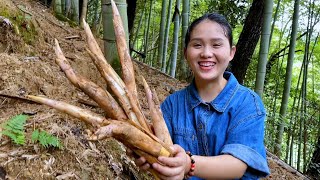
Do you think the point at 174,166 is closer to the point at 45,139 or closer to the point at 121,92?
the point at 121,92

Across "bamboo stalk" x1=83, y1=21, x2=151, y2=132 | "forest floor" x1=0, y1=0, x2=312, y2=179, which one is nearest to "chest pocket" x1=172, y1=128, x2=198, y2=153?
"bamboo stalk" x1=83, y1=21, x2=151, y2=132

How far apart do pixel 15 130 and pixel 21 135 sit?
42mm

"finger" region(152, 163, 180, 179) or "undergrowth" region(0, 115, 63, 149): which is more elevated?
"finger" region(152, 163, 180, 179)

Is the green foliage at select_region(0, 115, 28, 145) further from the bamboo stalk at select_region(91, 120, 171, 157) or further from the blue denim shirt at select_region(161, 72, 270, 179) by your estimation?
the bamboo stalk at select_region(91, 120, 171, 157)

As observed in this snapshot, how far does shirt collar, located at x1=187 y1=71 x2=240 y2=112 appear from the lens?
1763mm

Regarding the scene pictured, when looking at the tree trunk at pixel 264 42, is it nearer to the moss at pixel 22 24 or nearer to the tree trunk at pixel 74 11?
the moss at pixel 22 24

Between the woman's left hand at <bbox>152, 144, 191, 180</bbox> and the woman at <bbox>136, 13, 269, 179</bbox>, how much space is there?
12 centimetres

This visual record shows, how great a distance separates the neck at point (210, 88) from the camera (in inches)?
72.0

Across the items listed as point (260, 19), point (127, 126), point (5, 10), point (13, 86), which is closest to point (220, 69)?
point (127, 126)

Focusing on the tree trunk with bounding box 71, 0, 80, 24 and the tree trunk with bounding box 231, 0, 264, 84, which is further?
the tree trunk with bounding box 71, 0, 80, 24

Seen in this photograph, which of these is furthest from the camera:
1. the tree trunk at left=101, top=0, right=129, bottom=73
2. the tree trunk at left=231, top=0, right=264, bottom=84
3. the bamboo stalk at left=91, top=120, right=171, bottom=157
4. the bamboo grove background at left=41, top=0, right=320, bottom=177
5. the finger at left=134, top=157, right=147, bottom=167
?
the tree trunk at left=231, top=0, right=264, bottom=84

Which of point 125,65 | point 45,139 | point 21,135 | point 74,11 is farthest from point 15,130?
point 74,11

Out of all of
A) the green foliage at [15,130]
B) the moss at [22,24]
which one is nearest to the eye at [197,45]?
the green foliage at [15,130]

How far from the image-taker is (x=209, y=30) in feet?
5.56
